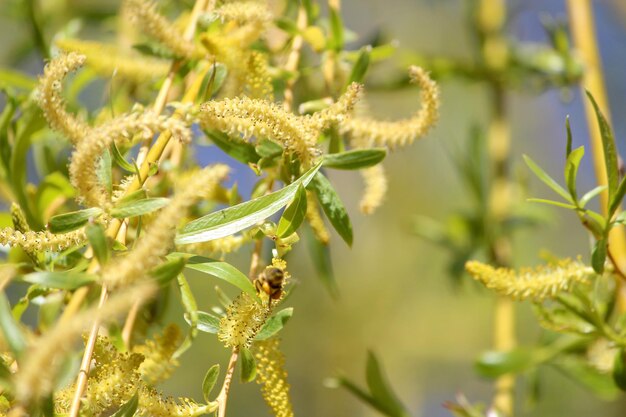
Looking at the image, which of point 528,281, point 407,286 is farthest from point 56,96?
point 407,286

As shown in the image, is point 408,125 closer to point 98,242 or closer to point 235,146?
point 235,146

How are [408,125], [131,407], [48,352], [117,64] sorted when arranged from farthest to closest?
[117,64]
[408,125]
[131,407]
[48,352]

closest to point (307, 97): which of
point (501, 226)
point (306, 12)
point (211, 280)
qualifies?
point (306, 12)

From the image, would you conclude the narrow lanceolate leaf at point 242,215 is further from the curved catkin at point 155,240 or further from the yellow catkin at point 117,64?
the yellow catkin at point 117,64

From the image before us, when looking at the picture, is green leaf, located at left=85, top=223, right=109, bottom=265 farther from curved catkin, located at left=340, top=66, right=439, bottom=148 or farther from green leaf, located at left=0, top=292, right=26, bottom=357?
curved catkin, located at left=340, top=66, right=439, bottom=148

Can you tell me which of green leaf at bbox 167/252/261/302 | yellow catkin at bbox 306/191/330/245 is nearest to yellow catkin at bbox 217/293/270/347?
green leaf at bbox 167/252/261/302

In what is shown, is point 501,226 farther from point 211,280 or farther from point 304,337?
point 304,337
